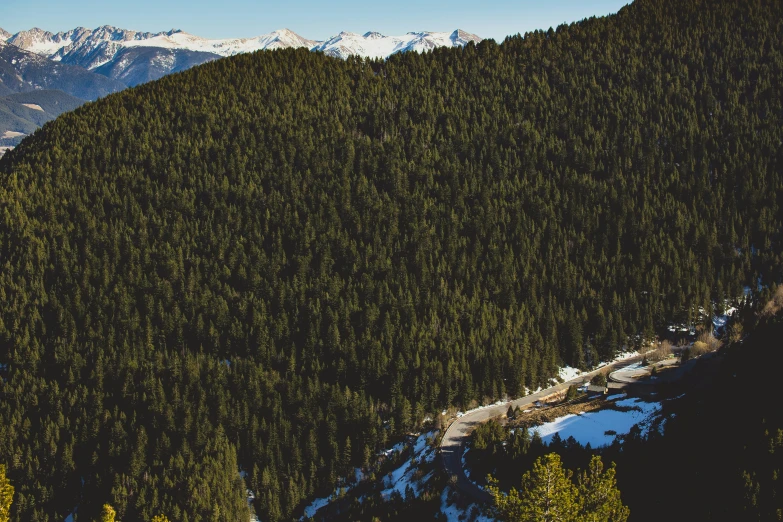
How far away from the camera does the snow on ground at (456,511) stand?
77812 mm

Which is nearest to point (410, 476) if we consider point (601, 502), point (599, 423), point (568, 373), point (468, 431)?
point (468, 431)

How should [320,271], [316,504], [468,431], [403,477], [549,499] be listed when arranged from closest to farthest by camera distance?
[549,499]
[403,477]
[468,431]
[316,504]
[320,271]

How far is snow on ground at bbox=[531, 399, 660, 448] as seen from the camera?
274 ft

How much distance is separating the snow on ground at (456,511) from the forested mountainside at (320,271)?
28956mm

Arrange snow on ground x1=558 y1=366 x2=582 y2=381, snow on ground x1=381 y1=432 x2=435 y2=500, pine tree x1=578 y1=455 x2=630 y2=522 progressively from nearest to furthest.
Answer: pine tree x1=578 y1=455 x2=630 y2=522
snow on ground x1=381 y1=432 x2=435 y2=500
snow on ground x1=558 y1=366 x2=582 y2=381

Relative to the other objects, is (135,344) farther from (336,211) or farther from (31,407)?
(336,211)

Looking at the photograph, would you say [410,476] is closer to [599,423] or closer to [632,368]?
[599,423]

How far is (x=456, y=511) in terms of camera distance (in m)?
81.1

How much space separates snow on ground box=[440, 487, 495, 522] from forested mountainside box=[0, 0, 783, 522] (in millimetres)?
28956

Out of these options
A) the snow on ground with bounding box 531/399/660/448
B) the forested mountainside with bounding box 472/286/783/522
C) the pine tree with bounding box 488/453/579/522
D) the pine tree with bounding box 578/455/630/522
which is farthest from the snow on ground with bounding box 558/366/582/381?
the pine tree with bounding box 488/453/579/522

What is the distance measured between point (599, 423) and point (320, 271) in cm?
7961

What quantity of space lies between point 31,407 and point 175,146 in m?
86.3

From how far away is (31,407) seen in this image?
125 meters

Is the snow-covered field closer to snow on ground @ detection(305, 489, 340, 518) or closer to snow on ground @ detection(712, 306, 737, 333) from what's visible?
snow on ground @ detection(305, 489, 340, 518)
